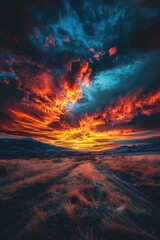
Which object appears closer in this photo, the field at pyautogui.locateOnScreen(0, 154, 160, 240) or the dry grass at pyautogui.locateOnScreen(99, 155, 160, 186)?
the field at pyautogui.locateOnScreen(0, 154, 160, 240)

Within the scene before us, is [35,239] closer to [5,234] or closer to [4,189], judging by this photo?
[5,234]

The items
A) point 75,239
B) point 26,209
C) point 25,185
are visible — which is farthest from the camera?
point 25,185

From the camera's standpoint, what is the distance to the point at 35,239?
15.6ft

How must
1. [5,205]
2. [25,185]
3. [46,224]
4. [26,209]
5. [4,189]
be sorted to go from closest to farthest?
[46,224] → [26,209] → [5,205] → [4,189] → [25,185]

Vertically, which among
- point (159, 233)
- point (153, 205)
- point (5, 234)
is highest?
point (153, 205)

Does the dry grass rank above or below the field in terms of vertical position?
above

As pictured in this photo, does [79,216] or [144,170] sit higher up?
[144,170]

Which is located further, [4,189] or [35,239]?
[4,189]

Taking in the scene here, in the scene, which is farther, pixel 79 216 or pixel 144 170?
pixel 144 170

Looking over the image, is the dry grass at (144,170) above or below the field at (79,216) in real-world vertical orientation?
above

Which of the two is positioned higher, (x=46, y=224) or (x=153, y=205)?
(x=153, y=205)

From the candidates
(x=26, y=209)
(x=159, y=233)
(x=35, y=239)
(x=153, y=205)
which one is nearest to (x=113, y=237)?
(x=159, y=233)

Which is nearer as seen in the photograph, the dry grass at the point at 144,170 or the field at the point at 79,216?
the field at the point at 79,216

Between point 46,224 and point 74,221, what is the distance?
44.7 inches
